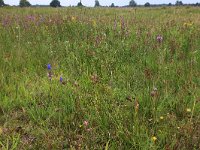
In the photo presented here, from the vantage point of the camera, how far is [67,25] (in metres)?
6.04

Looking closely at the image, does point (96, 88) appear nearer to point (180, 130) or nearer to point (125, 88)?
point (125, 88)

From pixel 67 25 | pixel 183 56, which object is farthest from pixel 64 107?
pixel 67 25

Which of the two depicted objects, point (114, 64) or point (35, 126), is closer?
point (35, 126)

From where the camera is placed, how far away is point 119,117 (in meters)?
2.52

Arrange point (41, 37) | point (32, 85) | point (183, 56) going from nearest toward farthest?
1. point (32, 85)
2. point (183, 56)
3. point (41, 37)

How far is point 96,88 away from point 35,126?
641 mm

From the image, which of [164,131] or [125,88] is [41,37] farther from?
[164,131]

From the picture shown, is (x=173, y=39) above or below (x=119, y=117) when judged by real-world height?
above

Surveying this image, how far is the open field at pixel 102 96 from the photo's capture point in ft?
7.80

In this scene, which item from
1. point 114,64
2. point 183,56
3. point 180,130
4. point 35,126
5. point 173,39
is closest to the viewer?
point 180,130

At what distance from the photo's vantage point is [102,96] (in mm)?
2787

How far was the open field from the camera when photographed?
2.38m

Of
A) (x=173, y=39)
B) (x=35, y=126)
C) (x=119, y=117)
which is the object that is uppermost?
(x=173, y=39)

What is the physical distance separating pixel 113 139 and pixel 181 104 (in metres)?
0.79
